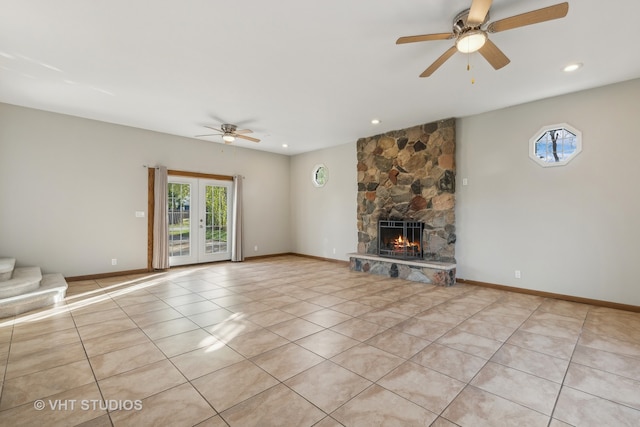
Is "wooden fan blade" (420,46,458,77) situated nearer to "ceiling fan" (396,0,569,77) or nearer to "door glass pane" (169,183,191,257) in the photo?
"ceiling fan" (396,0,569,77)

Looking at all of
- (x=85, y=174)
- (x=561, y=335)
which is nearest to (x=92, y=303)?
(x=85, y=174)

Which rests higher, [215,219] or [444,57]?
[444,57]

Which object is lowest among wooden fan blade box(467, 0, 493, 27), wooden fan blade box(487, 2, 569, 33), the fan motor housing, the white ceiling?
wooden fan blade box(487, 2, 569, 33)

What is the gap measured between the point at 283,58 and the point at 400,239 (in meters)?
4.14

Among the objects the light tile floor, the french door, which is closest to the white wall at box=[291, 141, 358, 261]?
the french door

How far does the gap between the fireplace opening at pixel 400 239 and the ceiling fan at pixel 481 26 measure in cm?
342

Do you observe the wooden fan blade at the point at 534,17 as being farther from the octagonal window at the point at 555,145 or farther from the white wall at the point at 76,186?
the white wall at the point at 76,186

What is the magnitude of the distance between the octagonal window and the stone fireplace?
4.01 feet

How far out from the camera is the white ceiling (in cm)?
250

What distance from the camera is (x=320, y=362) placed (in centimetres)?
245

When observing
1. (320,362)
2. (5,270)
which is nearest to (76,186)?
(5,270)

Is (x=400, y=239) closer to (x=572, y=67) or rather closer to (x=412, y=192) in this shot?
(x=412, y=192)

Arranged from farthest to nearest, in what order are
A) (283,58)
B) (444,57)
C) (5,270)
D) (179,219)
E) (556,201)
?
(179,219)
(556,201)
(5,270)
(283,58)
(444,57)

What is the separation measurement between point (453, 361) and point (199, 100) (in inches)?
184
